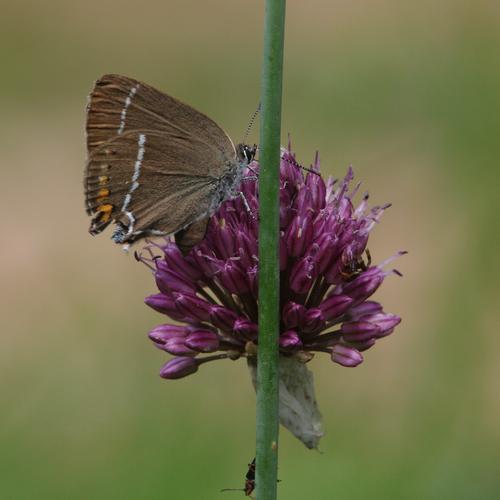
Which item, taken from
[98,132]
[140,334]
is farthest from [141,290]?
[98,132]

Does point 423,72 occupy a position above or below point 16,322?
above

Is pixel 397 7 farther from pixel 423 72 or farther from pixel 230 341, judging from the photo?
pixel 230 341

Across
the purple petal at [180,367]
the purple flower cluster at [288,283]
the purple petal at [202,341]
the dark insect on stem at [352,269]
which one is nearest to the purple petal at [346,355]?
the purple flower cluster at [288,283]

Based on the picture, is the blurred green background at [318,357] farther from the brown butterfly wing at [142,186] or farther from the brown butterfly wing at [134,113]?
the brown butterfly wing at [134,113]

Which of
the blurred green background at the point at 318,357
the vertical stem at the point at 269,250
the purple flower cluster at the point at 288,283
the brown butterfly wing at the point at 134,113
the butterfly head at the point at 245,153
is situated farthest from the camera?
the blurred green background at the point at 318,357

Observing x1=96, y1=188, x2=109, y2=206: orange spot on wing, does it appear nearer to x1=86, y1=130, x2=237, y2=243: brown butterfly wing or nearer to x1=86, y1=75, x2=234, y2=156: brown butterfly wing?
x1=86, y1=130, x2=237, y2=243: brown butterfly wing

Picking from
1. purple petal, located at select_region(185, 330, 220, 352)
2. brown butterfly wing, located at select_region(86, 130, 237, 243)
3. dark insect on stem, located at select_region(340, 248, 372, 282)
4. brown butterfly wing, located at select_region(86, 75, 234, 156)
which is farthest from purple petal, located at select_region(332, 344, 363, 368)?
brown butterfly wing, located at select_region(86, 75, 234, 156)

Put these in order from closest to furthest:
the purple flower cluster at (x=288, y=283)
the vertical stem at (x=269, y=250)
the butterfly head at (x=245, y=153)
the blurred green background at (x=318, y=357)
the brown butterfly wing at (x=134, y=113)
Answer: the vertical stem at (x=269, y=250) → the purple flower cluster at (x=288, y=283) → the brown butterfly wing at (x=134, y=113) → the butterfly head at (x=245, y=153) → the blurred green background at (x=318, y=357)

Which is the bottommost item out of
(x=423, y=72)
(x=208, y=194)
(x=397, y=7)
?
(x=208, y=194)
